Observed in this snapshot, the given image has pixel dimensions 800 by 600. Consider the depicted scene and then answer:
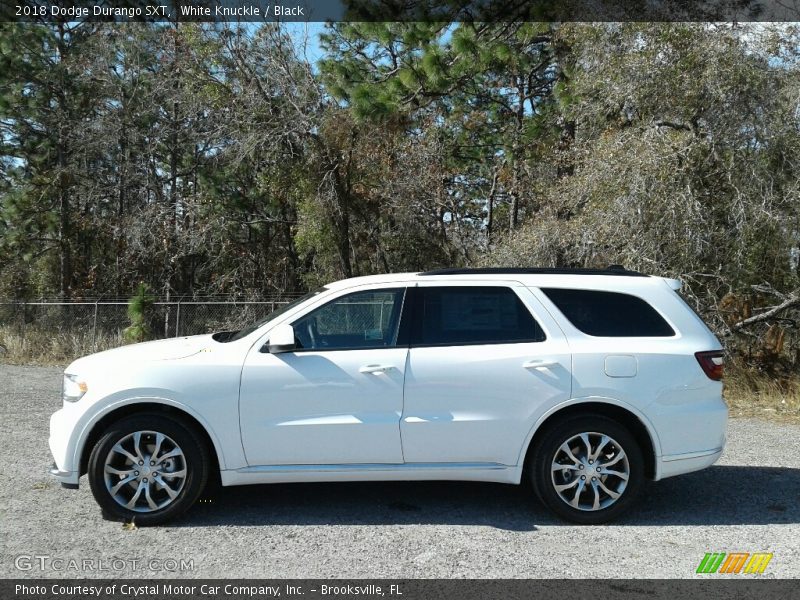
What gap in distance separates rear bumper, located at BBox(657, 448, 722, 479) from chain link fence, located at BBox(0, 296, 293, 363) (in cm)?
1271

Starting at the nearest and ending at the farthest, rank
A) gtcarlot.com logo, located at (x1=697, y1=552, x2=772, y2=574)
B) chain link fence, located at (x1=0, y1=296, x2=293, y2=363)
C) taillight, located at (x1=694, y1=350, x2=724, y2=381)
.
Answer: gtcarlot.com logo, located at (x1=697, y1=552, x2=772, y2=574) < taillight, located at (x1=694, y1=350, x2=724, y2=381) < chain link fence, located at (x1=0, y1=296, x2=293, y2=363)

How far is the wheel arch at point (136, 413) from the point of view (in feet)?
18.8

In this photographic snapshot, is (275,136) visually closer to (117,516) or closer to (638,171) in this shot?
(638,171)

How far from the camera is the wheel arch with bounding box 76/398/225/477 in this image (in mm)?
5727

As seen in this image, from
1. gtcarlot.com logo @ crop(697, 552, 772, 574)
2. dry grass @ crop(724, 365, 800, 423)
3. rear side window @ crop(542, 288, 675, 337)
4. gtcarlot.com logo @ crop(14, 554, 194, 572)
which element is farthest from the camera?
dry grass @ crop(724, 365, 800, 423)

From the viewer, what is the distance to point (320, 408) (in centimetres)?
575

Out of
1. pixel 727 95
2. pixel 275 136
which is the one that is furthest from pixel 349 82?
pixel 727 95

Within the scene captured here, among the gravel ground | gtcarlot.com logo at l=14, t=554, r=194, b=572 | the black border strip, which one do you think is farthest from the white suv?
the black border strip

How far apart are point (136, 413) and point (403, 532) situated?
209 centimetres

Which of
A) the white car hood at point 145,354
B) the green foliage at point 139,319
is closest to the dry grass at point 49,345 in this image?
the green foliage at point 139,319

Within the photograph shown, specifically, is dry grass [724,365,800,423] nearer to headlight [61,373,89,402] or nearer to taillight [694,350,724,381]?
taillight [694,350,724,381]

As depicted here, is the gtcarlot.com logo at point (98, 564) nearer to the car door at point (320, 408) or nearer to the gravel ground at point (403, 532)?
the gravel ground at point (403, 532)

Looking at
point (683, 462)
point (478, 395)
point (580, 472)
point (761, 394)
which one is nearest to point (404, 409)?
point (478, 395)

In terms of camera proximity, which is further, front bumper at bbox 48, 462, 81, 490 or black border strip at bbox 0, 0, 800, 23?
black border strip at bbox 0, 0, 800, 23
